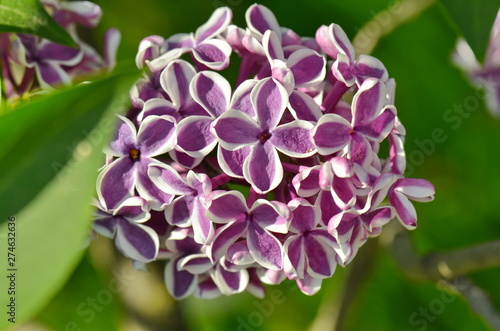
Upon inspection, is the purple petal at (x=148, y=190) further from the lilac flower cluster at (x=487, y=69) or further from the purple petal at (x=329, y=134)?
the lilac flower cluster at (x=487, y=69)

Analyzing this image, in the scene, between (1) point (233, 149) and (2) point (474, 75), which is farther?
(2) point (474, 75)

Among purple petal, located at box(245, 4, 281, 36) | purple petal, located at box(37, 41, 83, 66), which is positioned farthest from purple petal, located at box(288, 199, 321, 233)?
purple petal, located at box(37, 41, 83, 66)

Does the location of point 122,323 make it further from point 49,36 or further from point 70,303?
point 49,36

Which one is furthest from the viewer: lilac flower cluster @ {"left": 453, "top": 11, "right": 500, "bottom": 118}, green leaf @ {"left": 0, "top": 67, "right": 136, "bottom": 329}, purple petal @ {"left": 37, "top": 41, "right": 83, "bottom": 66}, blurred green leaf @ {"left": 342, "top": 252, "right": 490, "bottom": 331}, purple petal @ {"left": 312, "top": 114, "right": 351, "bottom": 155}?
blurred green leaf @ {"left": 342, "top": 252, "right": 490, "bottom": 331}

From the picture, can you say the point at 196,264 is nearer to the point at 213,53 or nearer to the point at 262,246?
the point at 262,246

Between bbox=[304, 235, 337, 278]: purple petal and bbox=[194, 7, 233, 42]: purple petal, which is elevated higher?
bbox=[194, 7, 233, 42]: purple petal

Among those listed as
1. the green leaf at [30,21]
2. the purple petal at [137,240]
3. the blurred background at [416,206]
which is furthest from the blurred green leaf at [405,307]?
the green leaf at [30,21]

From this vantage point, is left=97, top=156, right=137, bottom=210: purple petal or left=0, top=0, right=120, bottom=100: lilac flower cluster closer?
left=97, top=156, right=137, bottom=210: purple petal

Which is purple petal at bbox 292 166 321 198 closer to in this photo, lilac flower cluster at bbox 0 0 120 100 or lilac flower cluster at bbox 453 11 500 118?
lilac flower cluster at bbox 0 0 120 100

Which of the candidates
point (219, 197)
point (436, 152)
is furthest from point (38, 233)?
point (436, 152)
